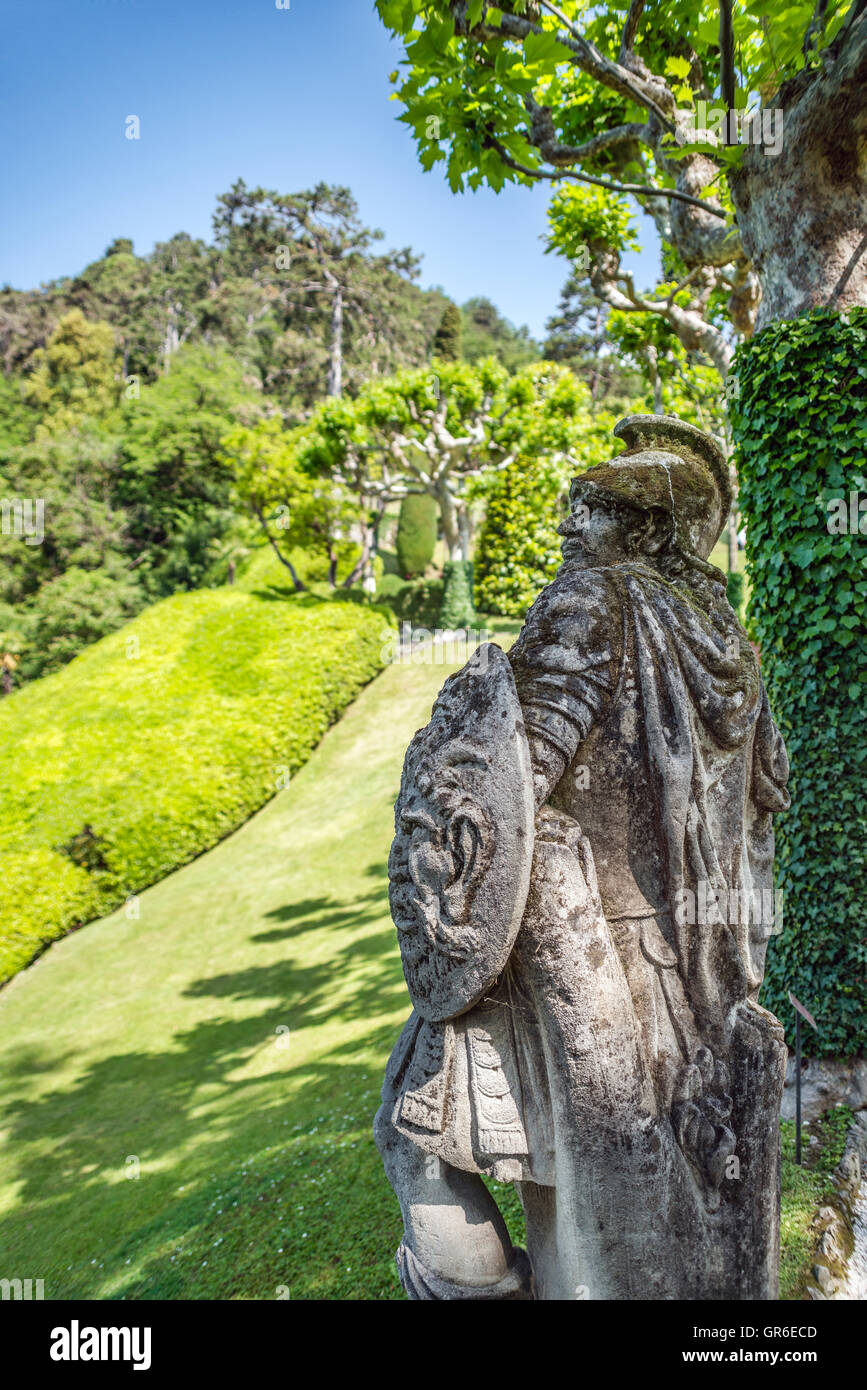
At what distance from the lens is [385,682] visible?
61.2 feet

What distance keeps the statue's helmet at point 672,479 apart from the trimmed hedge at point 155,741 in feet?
35.9

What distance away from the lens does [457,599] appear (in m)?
21.0

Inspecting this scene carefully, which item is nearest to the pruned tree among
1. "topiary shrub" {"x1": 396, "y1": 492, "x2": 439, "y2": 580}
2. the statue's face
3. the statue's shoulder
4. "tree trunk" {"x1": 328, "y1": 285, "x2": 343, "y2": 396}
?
the statue's face

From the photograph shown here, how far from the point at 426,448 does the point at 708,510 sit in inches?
732

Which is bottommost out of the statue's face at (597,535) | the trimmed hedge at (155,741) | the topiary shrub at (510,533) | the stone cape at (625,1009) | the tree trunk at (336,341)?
the trimmed hedge at (155,741)

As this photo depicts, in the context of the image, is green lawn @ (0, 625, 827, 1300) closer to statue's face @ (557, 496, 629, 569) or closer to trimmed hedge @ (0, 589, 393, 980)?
trimmed hedge @ (0, 589, 393, 980)

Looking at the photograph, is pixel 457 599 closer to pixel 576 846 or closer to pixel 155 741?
pixel 155 741

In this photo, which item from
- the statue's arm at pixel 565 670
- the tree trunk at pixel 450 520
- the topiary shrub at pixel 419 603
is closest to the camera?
the statue's arm at pixel 565 670

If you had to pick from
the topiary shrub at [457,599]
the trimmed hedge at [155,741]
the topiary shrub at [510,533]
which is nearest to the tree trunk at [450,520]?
the topiary shrub at [457,599]

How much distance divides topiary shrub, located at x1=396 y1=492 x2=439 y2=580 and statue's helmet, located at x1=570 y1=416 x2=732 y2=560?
88.1ft

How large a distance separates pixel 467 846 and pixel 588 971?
43cm

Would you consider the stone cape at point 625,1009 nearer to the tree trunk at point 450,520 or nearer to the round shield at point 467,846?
the round shield at point 467,846

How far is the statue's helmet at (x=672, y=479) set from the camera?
91.7 inches
